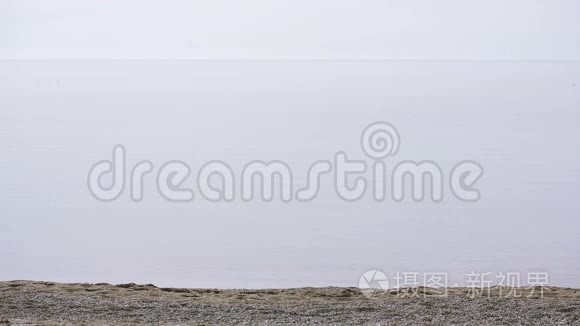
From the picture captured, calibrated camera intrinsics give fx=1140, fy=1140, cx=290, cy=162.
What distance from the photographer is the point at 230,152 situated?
40.5 feet

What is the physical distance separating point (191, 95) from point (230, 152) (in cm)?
670

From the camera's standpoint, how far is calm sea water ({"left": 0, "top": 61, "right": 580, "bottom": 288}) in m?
7.76

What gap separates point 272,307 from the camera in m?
5.93

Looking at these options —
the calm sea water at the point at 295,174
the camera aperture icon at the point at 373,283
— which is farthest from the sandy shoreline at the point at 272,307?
the calm sea water at the point at 295,174

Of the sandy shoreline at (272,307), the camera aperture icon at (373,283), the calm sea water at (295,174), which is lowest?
the sandy shoreline at (272,307)

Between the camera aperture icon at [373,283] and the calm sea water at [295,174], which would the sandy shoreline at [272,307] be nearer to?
the camera aperture icon at [373,283]

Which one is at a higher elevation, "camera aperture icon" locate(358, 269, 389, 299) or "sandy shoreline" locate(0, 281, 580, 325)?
"camera aperture icon" locate(358, 269, 389, 299)

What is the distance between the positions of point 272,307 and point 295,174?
529cm

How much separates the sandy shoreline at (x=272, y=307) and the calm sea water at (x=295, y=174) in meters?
0.85

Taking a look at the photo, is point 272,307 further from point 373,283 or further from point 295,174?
point 295,174

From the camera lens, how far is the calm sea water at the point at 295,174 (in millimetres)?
7762

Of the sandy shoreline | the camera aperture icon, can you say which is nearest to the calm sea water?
the camera aperture icon

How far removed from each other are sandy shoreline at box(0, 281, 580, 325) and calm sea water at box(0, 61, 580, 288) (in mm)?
852

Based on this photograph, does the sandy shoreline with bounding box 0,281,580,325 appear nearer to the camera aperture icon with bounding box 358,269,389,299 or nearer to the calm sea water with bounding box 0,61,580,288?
the camera aperture icon with bounding box 358,269,389,299
